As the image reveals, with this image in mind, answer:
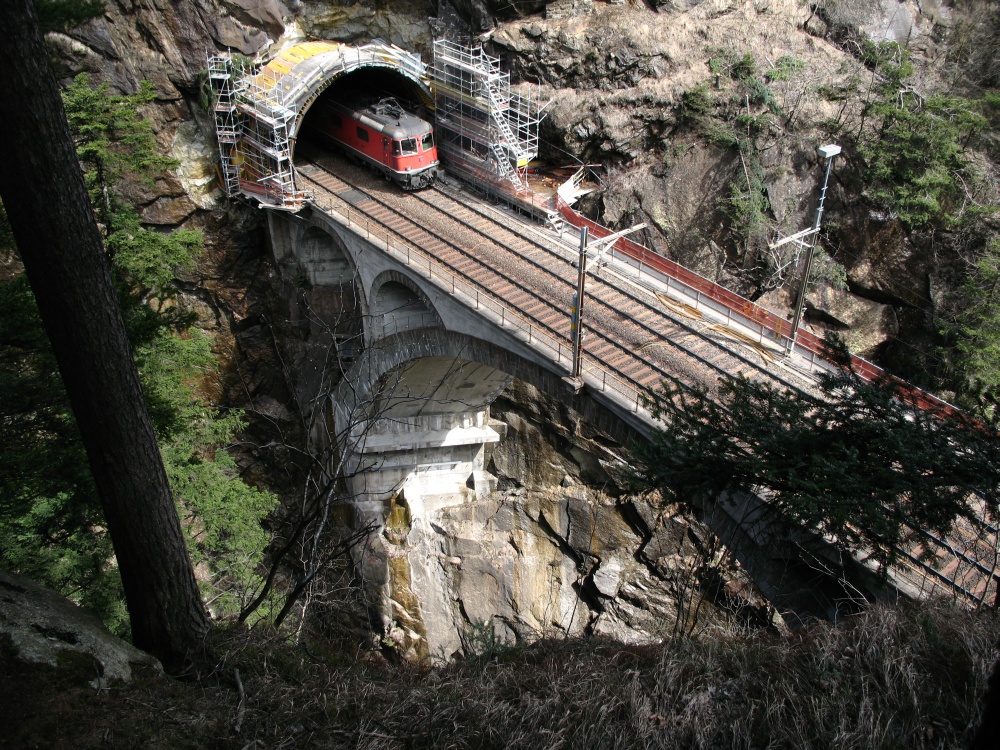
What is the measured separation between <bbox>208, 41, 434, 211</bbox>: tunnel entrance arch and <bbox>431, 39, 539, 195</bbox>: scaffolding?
92cm

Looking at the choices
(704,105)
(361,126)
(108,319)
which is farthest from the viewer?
(704,105)

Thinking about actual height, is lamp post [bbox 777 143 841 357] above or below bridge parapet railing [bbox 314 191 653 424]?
above

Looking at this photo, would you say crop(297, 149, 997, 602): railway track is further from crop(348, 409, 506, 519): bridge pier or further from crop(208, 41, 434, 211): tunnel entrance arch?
crop(348, 409, 506, 519): bridge pier

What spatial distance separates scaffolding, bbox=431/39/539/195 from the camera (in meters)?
24.7

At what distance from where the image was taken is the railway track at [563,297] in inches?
666

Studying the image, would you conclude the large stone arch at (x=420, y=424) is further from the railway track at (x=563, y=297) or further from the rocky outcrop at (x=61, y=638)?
the rocky outcrop at (x=61, y=638)

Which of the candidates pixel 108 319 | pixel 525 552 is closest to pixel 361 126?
pixel 525 552

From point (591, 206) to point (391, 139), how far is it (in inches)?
306

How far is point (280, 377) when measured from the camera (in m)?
29.6

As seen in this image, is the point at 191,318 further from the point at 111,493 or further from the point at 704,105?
the point at 704,105

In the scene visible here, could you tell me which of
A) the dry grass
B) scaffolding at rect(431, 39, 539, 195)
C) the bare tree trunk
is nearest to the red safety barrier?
scaffolding at rect(431, 39, 539, 195)

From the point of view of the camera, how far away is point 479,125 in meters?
25.5

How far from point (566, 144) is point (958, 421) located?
21.4 metres

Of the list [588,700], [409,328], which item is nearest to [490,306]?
[409,328]
